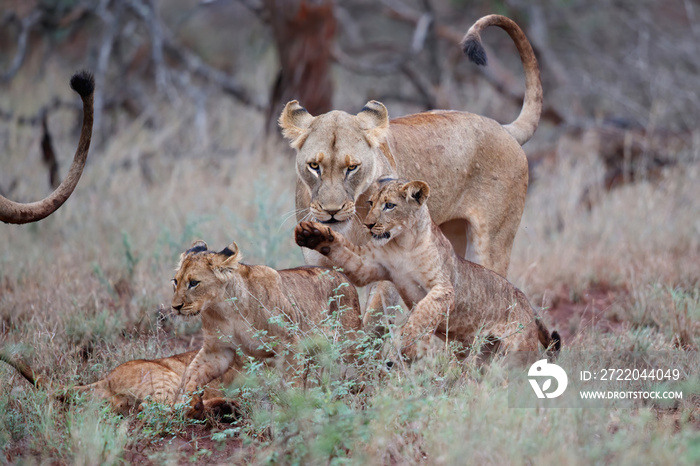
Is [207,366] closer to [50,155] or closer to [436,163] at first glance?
[436,163]

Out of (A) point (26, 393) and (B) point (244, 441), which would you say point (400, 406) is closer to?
(B) point (244, 441)

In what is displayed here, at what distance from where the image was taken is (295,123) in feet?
16.7

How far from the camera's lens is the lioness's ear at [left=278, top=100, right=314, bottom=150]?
16.2ft

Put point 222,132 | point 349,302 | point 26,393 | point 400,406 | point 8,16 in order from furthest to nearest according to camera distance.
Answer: point 8,16 < point 222,132 < point 349,302 < point 26,393 < point 400,406

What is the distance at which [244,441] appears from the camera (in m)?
3.60

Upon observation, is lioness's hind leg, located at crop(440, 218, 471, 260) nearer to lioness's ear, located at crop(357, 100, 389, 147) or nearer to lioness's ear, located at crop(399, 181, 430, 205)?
lioness's ear, located at crop(357, 100, 389, 147)

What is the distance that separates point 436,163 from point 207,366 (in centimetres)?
215

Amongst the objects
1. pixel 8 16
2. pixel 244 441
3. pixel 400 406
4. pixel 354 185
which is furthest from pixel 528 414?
pixel 8 16

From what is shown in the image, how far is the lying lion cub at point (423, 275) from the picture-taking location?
14.2 feet

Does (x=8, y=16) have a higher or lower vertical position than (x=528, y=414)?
higher

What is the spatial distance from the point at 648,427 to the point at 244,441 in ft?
5.94

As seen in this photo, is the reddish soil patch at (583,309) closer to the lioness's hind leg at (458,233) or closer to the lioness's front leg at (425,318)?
the lioness's hind leg at (458,233)

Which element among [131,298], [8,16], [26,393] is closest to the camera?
[26,393]

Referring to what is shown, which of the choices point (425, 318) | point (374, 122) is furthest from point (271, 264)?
point (425, 318)
